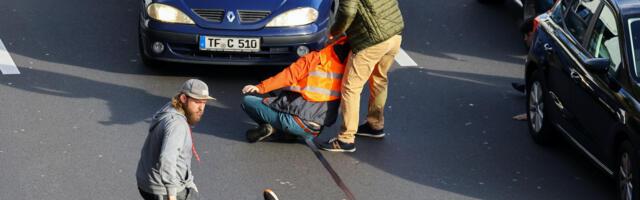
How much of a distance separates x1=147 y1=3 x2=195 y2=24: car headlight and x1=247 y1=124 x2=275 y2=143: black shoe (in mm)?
1875

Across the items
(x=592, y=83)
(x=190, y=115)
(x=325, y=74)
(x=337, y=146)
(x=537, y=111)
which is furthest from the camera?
(x=537, y=111)

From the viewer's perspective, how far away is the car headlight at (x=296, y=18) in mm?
11047

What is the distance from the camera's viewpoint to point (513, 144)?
984 centimetres

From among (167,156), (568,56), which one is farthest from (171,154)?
(568,56)

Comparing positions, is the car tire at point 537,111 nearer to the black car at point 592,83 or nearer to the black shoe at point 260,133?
the black car at point 592,83

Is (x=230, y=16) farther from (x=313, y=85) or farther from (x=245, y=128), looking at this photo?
(x=313, y=85)

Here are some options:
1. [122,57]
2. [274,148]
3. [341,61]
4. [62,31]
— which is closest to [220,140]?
[274,148]

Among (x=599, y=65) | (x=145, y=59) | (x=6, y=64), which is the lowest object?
(x=6, y=64)

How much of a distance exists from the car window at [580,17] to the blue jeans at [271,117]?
236cm

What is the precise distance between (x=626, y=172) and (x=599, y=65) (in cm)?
85

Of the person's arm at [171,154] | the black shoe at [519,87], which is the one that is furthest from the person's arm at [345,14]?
the person's arm at [171,154]

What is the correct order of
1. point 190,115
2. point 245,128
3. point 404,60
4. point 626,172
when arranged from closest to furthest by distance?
point 190,115 → point 626,172 → point 245,128 → point 404,60

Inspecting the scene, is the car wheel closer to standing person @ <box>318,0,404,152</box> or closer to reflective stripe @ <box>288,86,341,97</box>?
reflective stripe @ <box>288,86,341,97</box>

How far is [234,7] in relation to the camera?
11031 mm
